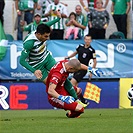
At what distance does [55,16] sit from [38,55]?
7267 millimetres

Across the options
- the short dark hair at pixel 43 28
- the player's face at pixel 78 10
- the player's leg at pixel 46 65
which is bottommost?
the player's leg at pixel 46 65

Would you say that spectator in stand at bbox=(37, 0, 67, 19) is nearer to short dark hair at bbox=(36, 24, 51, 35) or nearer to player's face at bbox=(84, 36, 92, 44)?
player's face at bbox=(84, 36, 92, 44)

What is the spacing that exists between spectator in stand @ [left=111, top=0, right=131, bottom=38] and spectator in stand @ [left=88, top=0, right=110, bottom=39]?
59 cm

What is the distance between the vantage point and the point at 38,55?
51.5 feet

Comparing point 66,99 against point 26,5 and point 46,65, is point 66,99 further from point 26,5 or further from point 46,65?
point 26,5

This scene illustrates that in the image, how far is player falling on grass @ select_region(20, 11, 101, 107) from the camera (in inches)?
575

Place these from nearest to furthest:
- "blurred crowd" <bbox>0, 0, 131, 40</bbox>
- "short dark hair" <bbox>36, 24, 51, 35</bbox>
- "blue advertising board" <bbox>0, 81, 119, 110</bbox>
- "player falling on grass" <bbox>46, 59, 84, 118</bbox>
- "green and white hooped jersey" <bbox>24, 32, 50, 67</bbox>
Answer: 1. "player falling on grass" <bbox>46, 59, 84, 118</bbox>
2. "short dark hair" <bbox>36, 24, 51, 35</bbox>
3. "green and white hooped jersey" <bbox>24, 32, 50, 67</bbox>
4. "blue advertising board" <bbox>0, 81, 119, 110</bbox>
5. "blurred crowd" <bbox>0, 0, 131, 40</bbox>

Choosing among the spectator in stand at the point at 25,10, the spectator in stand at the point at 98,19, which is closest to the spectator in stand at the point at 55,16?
the spectator in stand at the point at 25,10

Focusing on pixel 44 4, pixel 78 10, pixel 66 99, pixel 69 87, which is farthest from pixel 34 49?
pixel 44 4

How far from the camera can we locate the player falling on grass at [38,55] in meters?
14.6

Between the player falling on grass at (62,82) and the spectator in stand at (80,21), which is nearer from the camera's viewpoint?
the player falling on grass at (62,82)

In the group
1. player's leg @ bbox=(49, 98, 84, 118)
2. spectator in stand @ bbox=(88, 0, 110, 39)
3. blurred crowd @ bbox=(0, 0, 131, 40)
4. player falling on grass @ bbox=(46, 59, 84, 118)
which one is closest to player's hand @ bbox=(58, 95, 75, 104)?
player falling on grass @ bbox=(46, 59, 84, 118)

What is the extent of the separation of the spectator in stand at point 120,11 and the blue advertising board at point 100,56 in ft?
4.03

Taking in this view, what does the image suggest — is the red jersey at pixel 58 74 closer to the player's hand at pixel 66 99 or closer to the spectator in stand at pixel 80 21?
the player's hand at pixel 66 99
